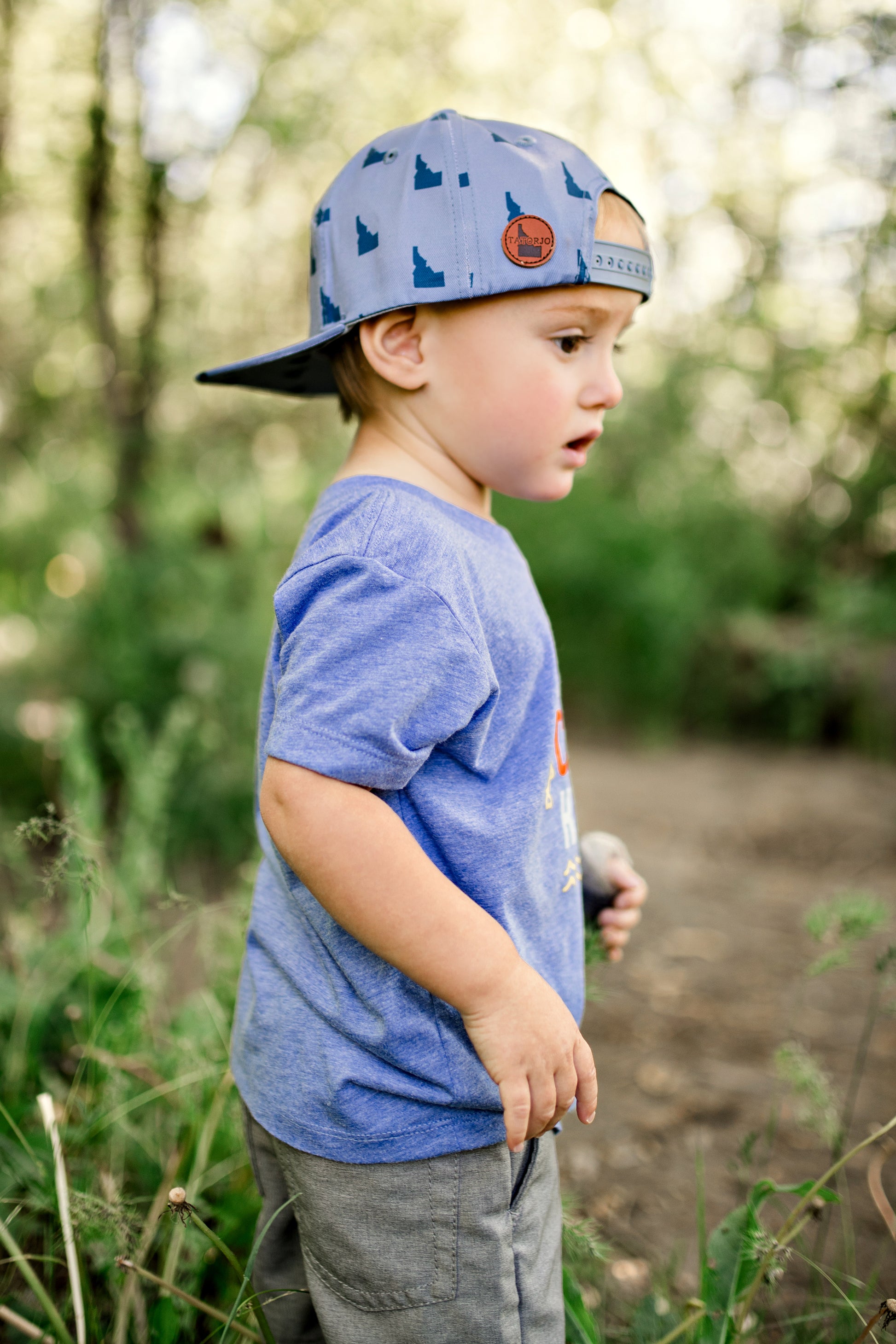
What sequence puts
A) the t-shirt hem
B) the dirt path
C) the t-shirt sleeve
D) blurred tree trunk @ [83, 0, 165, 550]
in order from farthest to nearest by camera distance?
blurred tree trunk @ [83, 0, 165, 550] < the dirt path < the t-shirt hem < the t-shirt sleeve

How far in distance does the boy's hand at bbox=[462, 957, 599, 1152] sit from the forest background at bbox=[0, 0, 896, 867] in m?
1.53

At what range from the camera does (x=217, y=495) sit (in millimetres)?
4531

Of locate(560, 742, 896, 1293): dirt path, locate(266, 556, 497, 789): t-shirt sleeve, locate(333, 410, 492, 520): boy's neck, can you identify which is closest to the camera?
locate(266, 556, 497, 789): t-shirt sleeve

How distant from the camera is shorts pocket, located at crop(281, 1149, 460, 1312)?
3.23ft

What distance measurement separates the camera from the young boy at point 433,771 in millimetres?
893

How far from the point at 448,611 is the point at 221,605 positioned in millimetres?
2910

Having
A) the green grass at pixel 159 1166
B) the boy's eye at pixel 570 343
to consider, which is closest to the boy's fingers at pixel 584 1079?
the green grass at pixel 159 1166

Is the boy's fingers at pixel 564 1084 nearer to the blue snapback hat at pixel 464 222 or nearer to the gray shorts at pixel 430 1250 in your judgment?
the gray shorts at pixel 430 1250

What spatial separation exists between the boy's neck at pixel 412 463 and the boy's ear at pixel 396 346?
0.18ft

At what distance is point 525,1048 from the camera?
905 mm

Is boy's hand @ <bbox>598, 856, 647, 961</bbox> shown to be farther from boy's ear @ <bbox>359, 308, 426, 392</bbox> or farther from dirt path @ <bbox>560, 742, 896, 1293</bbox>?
boy's ear @ <bbox>359, 308, 426, 392</bbox>

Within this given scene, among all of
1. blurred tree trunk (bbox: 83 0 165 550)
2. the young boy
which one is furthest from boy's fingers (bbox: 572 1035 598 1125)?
blurred tree trunk (bbox: 83 0 165 550)

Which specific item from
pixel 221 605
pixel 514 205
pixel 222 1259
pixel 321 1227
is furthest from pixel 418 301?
pixel 221 605

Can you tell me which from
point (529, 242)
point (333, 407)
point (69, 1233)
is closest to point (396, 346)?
point (529, 242)
